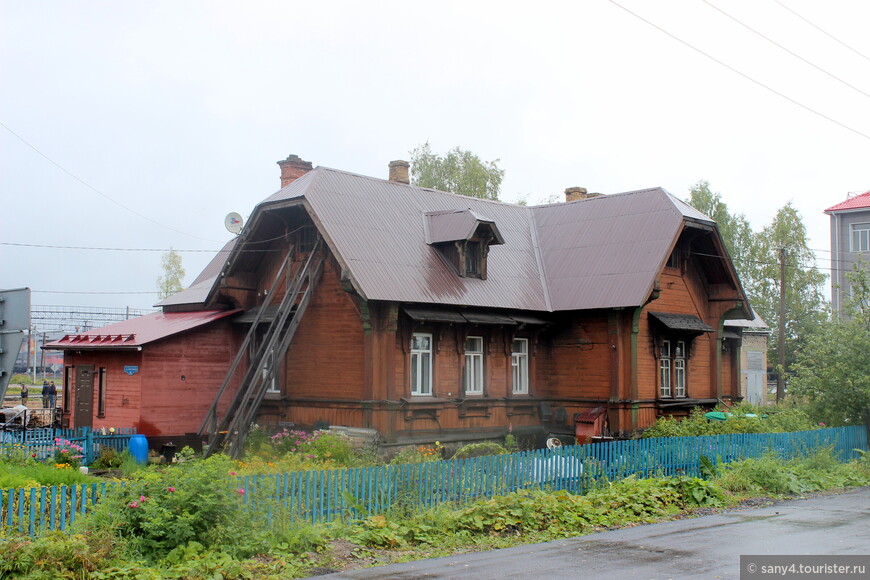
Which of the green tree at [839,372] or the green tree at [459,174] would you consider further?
the green tree at [459,174]

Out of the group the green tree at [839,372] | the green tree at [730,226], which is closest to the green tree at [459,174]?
the green tree at [730,226]

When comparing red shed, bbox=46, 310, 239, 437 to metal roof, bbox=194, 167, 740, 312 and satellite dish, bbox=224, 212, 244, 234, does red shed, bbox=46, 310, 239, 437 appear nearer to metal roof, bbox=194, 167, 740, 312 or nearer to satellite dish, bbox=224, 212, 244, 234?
metal roof, bbox=194, 167, 740, 312

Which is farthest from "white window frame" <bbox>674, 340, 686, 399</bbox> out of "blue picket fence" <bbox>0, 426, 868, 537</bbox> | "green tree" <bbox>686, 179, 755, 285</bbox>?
"green tree" <bbox>686, 179, 755, 285</bbox>

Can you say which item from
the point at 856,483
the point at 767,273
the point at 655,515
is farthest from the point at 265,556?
the point at 767,273

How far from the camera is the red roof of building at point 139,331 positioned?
21438 millimetres

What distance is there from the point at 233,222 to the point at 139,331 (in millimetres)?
5480

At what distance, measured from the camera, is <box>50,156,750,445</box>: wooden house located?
2012 centimetres

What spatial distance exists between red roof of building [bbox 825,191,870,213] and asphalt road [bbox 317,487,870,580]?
135 feet

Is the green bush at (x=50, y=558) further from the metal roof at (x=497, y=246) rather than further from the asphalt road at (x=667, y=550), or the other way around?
the metal roof at (x=497, y=246)

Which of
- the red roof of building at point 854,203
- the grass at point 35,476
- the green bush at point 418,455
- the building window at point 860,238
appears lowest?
the green bush at point 418,455

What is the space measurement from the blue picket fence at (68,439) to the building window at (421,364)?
6.85 m

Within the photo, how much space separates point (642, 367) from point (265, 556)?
1465cm

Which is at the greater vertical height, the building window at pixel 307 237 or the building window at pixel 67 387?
the building window at pixel 307 237

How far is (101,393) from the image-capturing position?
22500 mm
